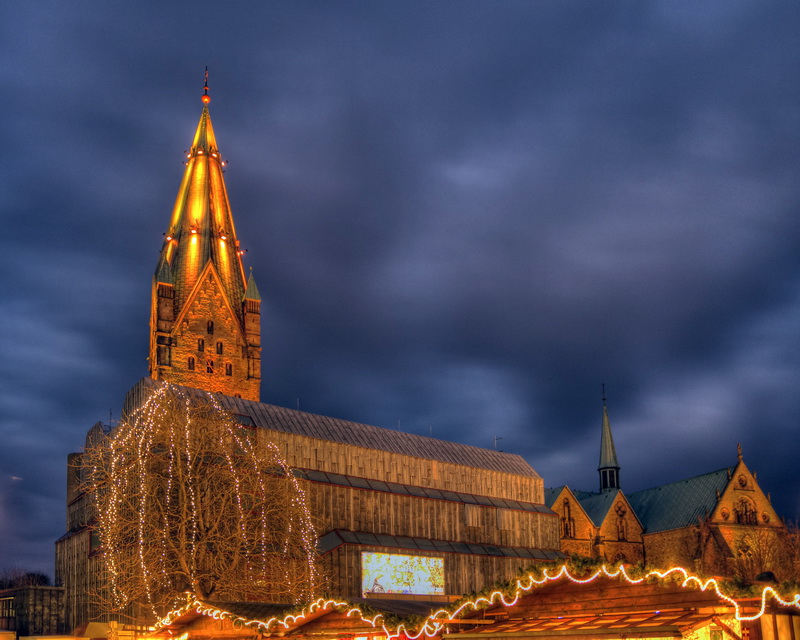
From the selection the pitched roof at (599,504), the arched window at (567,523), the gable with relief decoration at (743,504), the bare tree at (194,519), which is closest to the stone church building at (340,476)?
the bare tree at (194,519)

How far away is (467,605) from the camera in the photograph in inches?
582

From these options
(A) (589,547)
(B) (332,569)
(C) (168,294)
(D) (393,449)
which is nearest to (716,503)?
(A) (589,547)

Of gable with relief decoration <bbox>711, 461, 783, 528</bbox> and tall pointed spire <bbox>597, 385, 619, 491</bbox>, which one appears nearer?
gable with relief decoration <bbox>711, 461, 783, 528</bbox>

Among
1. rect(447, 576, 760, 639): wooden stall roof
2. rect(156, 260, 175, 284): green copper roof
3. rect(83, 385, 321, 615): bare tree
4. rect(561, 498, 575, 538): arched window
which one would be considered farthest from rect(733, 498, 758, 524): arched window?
rect(447, 576, 760, 639): wooden stall roof

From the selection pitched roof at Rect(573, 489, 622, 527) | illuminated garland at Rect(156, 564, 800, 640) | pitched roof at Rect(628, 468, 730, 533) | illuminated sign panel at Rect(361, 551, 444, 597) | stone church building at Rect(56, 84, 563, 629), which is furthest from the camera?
pitched roof at Rect(573, 489, 622, 527)

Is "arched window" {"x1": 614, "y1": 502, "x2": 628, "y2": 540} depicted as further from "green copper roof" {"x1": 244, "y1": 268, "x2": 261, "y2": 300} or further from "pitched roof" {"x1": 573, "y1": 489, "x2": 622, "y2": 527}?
"green copper roof" {"x1": 244, "y1": 268, "x2": 261, "y2": 300}

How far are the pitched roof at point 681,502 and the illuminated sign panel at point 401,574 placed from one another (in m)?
32.0

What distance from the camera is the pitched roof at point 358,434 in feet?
162

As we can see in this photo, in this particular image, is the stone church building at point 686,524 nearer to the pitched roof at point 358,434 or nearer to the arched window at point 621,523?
the arched window at point 621,523

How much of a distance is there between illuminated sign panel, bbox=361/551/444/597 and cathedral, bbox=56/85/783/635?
0.09 meters

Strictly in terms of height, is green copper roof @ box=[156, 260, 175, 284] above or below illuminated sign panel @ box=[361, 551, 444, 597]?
above

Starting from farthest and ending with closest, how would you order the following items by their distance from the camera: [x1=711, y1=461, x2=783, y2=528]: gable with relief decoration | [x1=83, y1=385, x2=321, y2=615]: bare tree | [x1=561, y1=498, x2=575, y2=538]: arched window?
[x1=711, y1=461, x2=783, y2=528]: gable with relief decoration < [x1=561, y1=498, x2=575, y2=538]: arched window < [x1=83, y1=385, x2=321, y2=615]: bare tree

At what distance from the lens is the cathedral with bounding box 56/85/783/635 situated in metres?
47.6

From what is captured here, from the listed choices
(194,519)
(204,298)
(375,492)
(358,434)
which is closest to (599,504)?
(358,434)
